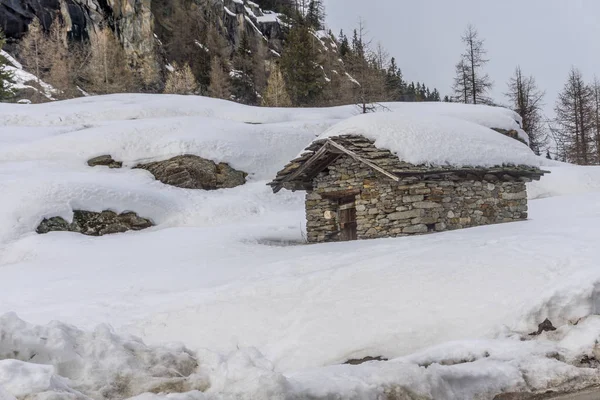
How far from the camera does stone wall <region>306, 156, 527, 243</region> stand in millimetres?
12438

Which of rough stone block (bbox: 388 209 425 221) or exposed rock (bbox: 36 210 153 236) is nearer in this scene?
rough stone block (bbox: 388 209 425 221)

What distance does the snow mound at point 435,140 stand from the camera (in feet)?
41.5

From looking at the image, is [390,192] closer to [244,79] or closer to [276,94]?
[276,94]

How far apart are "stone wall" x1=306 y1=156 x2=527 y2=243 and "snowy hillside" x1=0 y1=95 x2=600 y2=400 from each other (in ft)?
4.16

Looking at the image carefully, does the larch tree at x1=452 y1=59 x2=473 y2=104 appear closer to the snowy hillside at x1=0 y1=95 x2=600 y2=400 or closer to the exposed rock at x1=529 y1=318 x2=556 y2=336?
the snowy hillside at x1=0 y1=95 x2=600 y2=400

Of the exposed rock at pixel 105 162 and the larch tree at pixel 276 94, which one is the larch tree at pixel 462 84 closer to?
the larch tree at pixel 276 94

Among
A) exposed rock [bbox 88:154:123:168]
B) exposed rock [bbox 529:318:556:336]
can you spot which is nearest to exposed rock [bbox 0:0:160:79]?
exposed rock [bbox 88:154:123:168]

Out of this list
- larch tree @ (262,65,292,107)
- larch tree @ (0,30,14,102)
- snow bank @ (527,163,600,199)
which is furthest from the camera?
larch tree @ (262,65,292,107)

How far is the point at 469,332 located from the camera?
538 centimetres

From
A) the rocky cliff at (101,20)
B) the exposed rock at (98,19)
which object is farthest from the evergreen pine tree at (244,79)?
the exposed rock at (98,19)

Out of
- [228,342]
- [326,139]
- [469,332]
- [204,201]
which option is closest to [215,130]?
[204,201]

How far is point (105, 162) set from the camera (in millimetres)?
22734

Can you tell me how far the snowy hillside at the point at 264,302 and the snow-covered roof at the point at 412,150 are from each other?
663mm

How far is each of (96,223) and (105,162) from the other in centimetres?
633
